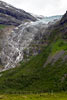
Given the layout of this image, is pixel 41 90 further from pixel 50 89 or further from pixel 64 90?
pixel 64 90

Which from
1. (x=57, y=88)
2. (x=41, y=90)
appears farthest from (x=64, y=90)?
(x=41, y=90)

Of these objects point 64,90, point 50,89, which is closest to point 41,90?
point 50,89

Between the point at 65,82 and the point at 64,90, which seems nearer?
the point at 64,90

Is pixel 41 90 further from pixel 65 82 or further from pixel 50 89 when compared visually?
pixel 65 82

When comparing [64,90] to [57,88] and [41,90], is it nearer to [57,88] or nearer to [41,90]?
[57,88]

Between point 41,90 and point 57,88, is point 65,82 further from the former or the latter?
point 41,90

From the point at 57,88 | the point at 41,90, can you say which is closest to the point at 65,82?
the point at 57,88
